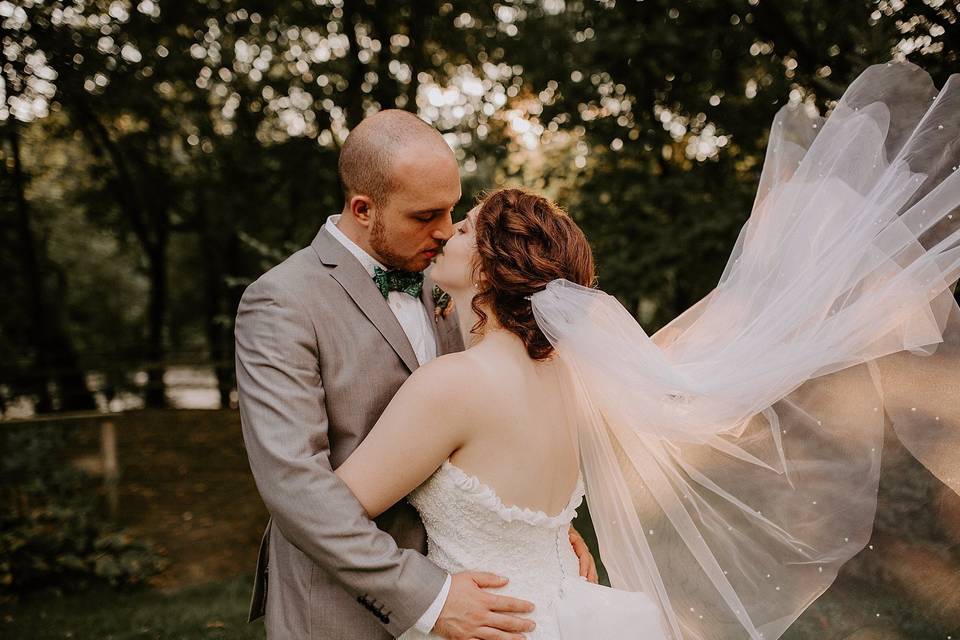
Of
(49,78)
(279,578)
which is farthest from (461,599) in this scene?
(49,78)

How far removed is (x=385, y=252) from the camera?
256cm

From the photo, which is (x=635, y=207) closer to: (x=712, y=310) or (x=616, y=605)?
(x=712, y=310)

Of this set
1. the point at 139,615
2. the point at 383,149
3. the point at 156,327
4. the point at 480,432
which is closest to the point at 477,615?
the point at 480,432

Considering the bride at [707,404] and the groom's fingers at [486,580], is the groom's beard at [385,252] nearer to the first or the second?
the bride at [707,404]

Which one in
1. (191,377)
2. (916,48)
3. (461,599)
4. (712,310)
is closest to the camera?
(461,599)

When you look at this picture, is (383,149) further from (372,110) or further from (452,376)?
(372,110)

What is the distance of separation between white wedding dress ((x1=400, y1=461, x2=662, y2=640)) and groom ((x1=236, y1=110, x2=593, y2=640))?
2.6 inches

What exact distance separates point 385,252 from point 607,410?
88cm

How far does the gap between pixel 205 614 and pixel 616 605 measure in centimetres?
443

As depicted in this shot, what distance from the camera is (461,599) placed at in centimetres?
211

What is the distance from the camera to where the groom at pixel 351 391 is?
202 centimetres

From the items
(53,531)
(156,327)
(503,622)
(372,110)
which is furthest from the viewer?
(156,327)

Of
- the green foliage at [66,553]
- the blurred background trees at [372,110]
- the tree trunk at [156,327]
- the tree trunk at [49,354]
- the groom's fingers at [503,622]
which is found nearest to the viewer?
the groom's fingers at [503,622]

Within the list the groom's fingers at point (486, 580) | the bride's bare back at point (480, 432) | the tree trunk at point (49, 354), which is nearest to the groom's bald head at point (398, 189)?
the bride's bare back at point (480, 432)
